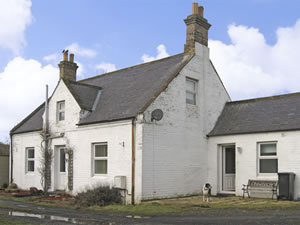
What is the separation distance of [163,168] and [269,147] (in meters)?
4.74

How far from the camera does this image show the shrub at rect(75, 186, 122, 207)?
588 inches

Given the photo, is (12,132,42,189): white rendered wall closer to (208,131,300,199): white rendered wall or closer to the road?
the road

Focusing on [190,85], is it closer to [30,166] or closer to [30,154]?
[30,154]

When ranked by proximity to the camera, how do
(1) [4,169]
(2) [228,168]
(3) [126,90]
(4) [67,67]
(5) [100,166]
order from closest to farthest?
(5) [100,166] → (2) [228,168] → (3) [126,90] → (4) [67,67] → (1) [4,169]

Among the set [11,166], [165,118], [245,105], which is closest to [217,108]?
[245,105]

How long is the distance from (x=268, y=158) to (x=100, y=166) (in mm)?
7497

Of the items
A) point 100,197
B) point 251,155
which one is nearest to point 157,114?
point 100,197

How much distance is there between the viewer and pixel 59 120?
20281 millimetres

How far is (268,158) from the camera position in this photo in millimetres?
16688

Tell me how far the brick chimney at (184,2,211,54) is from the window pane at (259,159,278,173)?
627 cm

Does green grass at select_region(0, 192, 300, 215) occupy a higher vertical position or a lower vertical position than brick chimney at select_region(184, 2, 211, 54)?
lower

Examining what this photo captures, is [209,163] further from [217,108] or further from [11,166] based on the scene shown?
[11,166]

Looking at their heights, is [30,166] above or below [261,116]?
below

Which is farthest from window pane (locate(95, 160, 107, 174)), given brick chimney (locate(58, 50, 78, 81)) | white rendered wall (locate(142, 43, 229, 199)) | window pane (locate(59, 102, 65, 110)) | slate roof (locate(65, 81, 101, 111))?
brick chimney (locate(58, 50, 78, 81))
